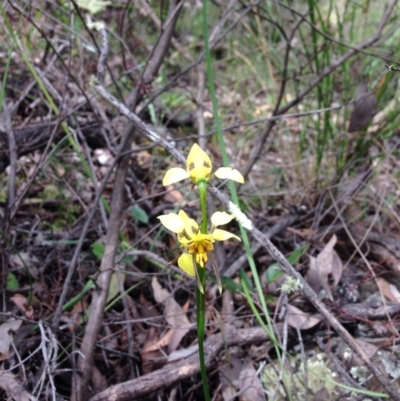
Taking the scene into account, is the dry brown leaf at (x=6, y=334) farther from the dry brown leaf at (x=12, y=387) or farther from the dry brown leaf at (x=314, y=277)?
the dry brown leaf at (x=314, y=277)

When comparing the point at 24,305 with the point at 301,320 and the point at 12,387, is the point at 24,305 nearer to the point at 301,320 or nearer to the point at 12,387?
the point at 12,387

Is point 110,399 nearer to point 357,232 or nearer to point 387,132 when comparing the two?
point 357,232

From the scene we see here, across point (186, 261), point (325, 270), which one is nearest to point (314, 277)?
point (325, 270)

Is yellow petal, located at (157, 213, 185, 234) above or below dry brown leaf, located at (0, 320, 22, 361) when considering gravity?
above

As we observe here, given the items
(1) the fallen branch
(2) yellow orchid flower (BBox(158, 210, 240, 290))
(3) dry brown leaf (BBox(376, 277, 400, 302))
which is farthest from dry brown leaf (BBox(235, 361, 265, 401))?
(2) yellow orchid flower (BBox(158, 210, 240, 290))

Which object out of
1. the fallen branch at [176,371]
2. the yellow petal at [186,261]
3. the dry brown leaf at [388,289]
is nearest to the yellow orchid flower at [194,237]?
the yellow petal at [186,261]

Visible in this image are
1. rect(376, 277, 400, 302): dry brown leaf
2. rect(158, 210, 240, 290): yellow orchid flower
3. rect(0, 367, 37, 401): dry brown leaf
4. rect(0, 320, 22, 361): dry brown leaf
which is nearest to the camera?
rect(158, 210, 240, 290): yellow orchid flower

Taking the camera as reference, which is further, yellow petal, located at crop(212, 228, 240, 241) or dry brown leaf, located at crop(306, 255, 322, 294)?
dry brown leaf, located at crop(306, 255, 322, 294)

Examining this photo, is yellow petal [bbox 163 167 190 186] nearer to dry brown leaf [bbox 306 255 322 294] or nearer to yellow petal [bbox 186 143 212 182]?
yellow petal [bbox 186 143 212 182]
